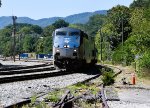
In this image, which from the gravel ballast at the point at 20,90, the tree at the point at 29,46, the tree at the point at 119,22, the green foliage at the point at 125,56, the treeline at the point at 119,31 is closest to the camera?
the gravel ballast at the point at 20,90

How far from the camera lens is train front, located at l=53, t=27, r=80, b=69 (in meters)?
32.7

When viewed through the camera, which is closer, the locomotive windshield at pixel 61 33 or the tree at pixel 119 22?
the locomotive windshield at pixel 61 33

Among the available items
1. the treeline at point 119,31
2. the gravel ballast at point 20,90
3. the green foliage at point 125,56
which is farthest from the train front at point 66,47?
the treeline at point 119,31

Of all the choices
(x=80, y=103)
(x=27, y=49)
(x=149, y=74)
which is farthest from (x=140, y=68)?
(x=27, y=49)

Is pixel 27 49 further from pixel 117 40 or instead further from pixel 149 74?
pixel 149 74

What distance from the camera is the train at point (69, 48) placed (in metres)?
32.7

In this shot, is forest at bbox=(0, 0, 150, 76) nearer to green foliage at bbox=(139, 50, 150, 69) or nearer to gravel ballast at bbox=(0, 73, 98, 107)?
green foliage at bbox=(139, 50, 150, 69)

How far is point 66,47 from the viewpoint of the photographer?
32719mm

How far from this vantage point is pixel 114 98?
46.5 feet

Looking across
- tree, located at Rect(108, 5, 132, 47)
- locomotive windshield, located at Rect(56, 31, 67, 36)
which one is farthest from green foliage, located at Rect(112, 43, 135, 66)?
tree, located at Rect(108, 5, 132, 47)

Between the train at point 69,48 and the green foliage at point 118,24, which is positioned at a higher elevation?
the green foliage at point 118,24

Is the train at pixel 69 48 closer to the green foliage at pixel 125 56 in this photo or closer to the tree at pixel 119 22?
the green foliage at pixel 125 56

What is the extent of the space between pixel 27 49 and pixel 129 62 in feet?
437

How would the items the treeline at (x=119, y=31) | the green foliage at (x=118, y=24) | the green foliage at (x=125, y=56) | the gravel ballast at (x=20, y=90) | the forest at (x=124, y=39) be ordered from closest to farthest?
the gravel ballast at (x=20, y=90) < the forest at (x=124, y=39) < the green foliage at (x=125, y=56) < the treeline at (x=119, y=31) < the green foliage at (x=118, y=24)
